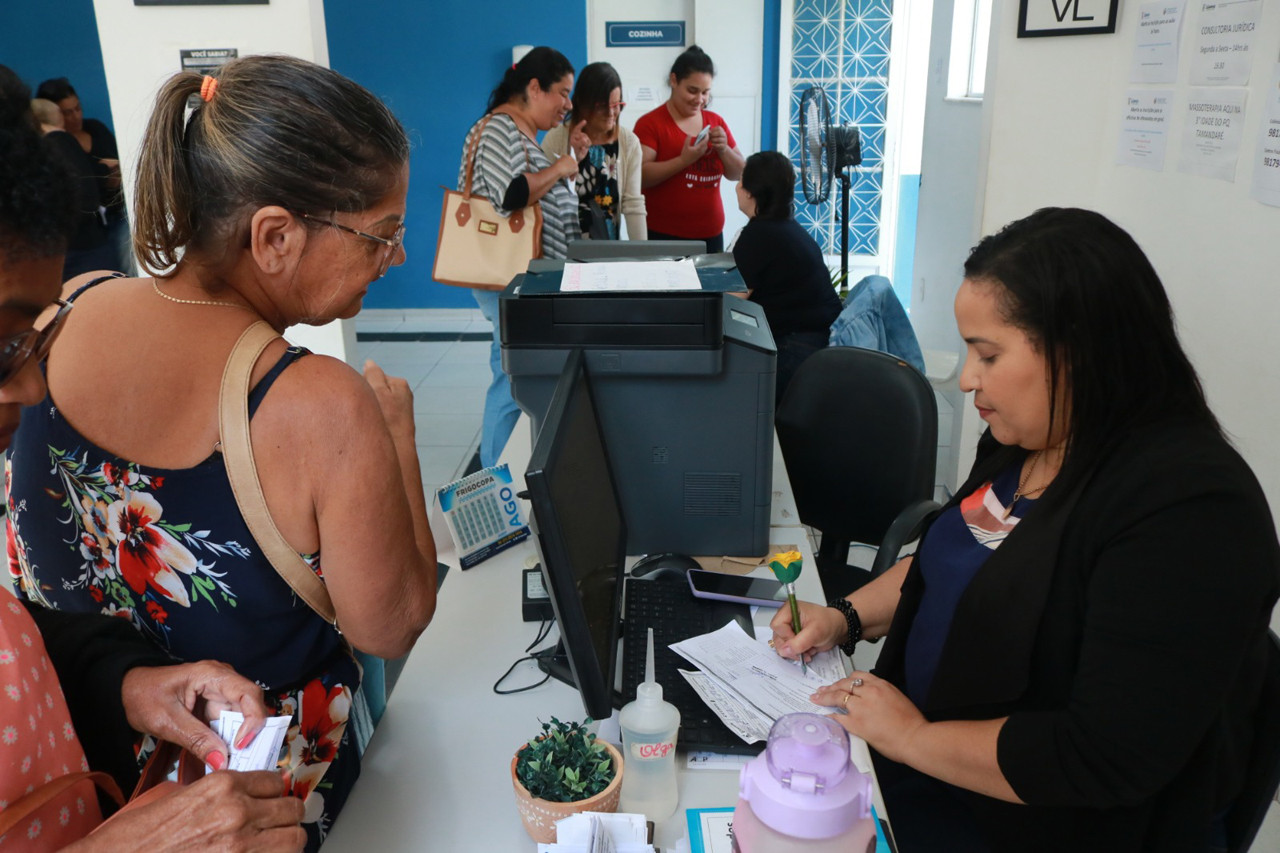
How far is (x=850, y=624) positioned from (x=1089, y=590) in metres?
0.45

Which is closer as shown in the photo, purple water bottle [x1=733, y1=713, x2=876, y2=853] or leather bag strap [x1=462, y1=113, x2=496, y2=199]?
purple water bottle [x1=733, y1=713, x2=876, y2=853]

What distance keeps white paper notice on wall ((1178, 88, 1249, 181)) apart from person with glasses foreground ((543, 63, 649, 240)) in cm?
206

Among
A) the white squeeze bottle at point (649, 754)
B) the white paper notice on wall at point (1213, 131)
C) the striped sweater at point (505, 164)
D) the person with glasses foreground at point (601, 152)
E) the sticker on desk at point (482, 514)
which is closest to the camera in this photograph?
the white squeeze bottle at point (649, 754)

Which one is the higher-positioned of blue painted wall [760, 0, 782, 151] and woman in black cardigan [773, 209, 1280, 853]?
blue painted wall [760, 0, 782, 151]

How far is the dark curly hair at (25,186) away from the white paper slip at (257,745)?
52 cm

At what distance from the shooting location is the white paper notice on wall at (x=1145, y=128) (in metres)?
2.45

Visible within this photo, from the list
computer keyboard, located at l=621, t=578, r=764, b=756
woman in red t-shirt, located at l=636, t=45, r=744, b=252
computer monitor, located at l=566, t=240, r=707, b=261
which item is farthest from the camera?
woman in red t-shirt, located at l=636, t=45, r=744, b=252

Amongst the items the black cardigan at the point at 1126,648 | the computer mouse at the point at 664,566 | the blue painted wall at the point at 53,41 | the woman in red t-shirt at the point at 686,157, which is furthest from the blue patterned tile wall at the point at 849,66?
the black cardigan at the point at 1126,648

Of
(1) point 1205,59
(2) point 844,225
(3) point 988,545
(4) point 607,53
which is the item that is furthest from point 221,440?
(4) point 607,53

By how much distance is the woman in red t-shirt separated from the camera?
450cm

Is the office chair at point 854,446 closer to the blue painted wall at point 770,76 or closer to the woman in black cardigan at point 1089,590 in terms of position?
the woman in black cardigan at point 1089,590

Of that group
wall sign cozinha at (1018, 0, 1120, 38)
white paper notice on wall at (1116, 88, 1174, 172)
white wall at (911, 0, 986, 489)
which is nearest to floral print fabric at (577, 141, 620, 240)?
white wall at (911, 0, 986, 489)

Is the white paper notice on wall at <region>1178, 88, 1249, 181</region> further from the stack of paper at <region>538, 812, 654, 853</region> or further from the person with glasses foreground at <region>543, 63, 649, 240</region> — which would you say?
the person with glasses foreground at <region>543, 63, 649, 240</region>

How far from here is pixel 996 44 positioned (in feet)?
9.99
